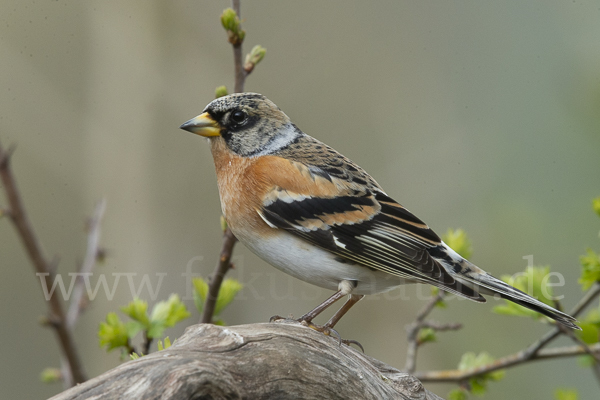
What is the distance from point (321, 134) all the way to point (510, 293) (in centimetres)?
400

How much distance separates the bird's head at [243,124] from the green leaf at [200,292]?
90cm

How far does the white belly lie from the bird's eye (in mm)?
870

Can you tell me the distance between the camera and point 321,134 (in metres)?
6.84

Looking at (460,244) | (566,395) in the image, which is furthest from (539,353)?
A: (460,244)

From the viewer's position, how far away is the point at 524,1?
22.1ft

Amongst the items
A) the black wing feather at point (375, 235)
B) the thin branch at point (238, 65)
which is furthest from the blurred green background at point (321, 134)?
the thin branch at point (238, 65)

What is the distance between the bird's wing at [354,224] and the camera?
3.19 meters

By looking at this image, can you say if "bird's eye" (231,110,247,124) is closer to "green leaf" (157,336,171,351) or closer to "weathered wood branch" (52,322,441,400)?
"weathered wood branch" (52,322,441,400)

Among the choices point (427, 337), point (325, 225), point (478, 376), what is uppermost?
point (325, 225)

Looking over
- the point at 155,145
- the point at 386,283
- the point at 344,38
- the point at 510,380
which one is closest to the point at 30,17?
the point at 155,145

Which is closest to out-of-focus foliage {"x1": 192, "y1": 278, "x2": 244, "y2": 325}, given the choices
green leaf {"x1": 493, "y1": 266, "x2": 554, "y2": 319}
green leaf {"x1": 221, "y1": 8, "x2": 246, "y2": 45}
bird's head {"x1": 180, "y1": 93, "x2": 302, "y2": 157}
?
bird's head {"x1": 180, "y1": 93, "x2": 302, "y2": 157}

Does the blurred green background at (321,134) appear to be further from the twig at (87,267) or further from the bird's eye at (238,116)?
the bird's eye at (238,116)

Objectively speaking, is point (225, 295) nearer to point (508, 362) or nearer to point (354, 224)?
point (354, 224)

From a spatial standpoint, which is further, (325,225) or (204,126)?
(204,126)
